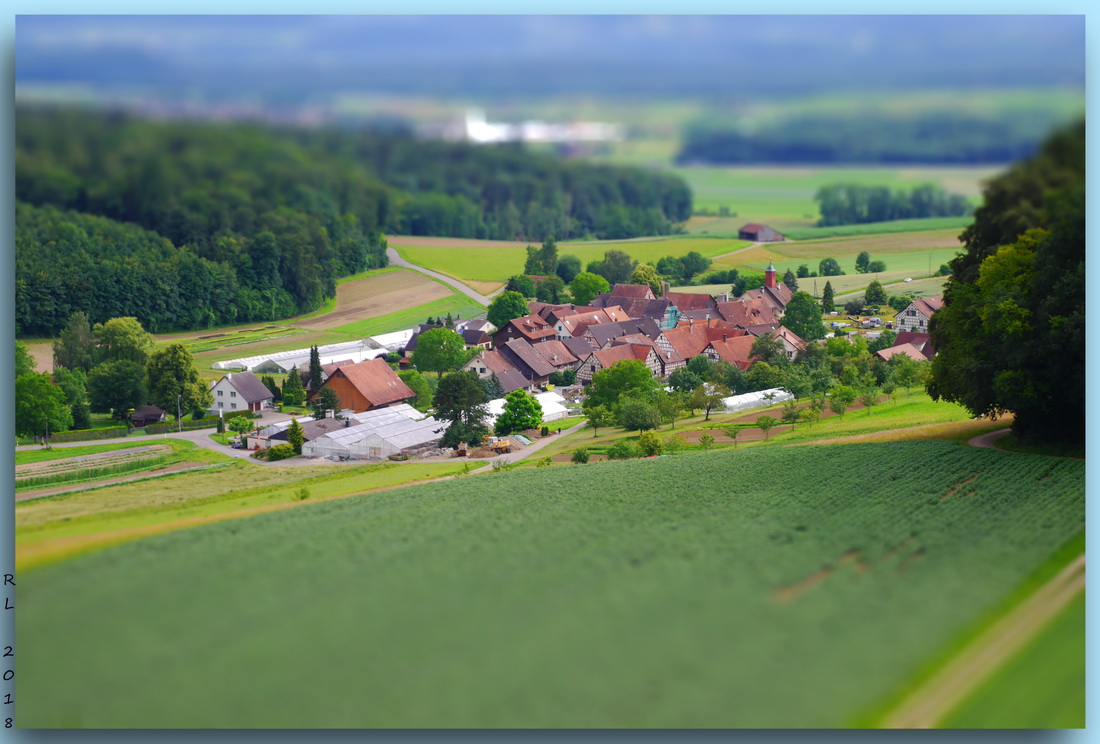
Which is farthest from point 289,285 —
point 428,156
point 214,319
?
point 428,156

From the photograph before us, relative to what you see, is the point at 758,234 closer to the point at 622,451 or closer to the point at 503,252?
the point at 503,252

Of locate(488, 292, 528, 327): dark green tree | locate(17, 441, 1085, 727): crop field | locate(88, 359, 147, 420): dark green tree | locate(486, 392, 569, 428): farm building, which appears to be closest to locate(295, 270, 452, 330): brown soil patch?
locate(488, 292, 528, 327): dark green tree

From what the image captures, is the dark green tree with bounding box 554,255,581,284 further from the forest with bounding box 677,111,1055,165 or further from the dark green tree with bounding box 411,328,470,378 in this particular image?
the forest with bounding box 677,111,1055,165

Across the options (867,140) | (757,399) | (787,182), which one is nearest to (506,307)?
(787,182)

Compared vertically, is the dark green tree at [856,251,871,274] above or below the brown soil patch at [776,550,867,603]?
above

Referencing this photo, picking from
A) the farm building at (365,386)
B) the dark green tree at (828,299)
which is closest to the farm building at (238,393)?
the farm building at (365,386)

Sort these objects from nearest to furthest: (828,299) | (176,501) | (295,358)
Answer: (176,501), (295,358), (828,299)

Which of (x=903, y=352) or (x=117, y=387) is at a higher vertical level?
(x=117, y=387)
